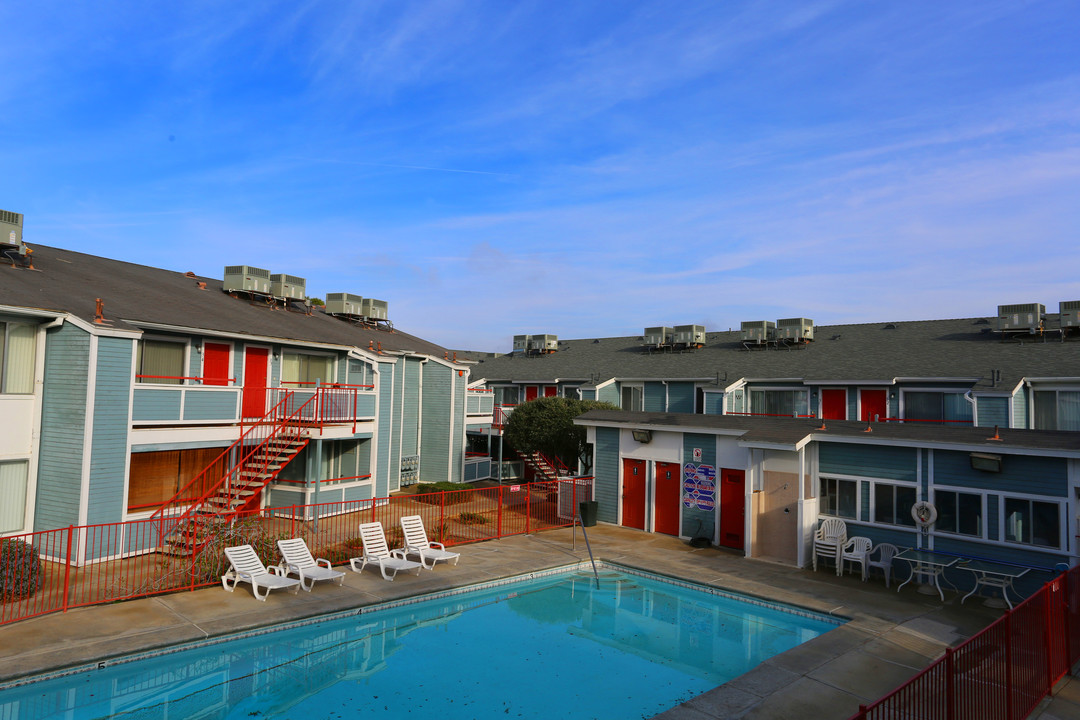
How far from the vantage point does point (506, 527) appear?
2231 cm

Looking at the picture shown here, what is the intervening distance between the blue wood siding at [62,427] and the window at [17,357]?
13.3 inches

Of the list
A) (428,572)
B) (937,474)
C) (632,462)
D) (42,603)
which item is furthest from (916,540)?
(42,603)

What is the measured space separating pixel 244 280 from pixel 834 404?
82.6ft

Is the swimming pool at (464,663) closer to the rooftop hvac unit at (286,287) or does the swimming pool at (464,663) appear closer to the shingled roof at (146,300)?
the shingled roof at (146,300)

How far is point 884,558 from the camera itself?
16.2 m

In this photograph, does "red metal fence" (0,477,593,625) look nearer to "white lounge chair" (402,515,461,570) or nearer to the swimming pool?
"white lounge chair" (402,515,461,570)

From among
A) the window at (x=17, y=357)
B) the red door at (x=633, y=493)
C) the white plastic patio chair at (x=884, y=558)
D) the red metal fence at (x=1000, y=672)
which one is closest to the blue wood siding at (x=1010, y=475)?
the white plastic patio chair at (x=884, y=558)

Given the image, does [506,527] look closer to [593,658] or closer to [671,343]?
[593,658]

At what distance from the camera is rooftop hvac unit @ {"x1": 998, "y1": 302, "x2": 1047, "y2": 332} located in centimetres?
2758

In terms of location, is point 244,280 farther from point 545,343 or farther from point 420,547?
point 545,343

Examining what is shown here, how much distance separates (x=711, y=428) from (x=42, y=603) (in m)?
16.5

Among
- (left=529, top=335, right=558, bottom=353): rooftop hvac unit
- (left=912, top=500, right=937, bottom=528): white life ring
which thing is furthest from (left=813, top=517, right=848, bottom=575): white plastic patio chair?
(left=529, top=335, right=558, bottom=353): rooftop hvac unit

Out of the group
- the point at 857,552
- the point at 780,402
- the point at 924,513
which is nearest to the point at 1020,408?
the point at 780,402

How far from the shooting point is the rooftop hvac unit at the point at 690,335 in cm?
3894
